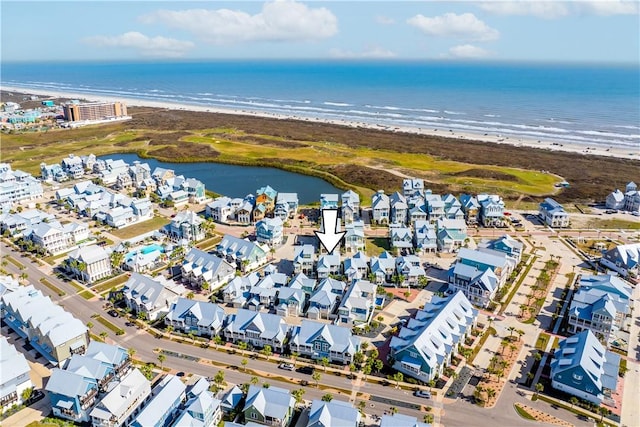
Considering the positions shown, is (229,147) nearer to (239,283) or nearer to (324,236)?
(324,236)

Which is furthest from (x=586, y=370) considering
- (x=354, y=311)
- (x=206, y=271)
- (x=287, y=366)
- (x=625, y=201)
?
(x=625, y=201)

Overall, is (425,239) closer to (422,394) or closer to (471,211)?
(471,211)

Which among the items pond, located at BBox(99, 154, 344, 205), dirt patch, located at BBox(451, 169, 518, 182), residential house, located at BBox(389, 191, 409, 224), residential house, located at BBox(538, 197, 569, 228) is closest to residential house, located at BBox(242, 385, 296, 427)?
residential house, located at BBox(389, 191, 409, 224)

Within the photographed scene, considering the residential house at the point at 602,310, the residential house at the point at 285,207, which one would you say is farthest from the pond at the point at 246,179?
the residential house at the point at 602,310

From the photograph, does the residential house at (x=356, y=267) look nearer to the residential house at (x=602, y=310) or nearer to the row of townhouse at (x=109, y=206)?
the residential house at (x=602, y=310)

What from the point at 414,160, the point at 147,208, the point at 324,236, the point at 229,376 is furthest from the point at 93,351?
the point at 414,160
